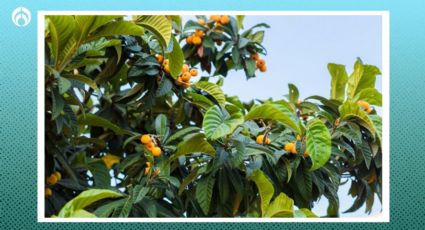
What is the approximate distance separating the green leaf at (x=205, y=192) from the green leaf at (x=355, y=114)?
0.41 metres

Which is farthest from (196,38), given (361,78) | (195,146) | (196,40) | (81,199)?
(81,199)

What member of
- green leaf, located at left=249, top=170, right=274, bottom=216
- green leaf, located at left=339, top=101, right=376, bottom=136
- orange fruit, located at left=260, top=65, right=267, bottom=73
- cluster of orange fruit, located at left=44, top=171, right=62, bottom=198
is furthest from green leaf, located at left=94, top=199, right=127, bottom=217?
orange fruit, located at left=260, top=65, right=267, bottom=73

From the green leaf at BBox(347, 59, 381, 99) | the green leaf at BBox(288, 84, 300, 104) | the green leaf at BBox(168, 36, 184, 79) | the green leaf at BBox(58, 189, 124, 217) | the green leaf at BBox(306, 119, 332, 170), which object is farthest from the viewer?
the green leaf at BBox(288, 84, 300, 104)

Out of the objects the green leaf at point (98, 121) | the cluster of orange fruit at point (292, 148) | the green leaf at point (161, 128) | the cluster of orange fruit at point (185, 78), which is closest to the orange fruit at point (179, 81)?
the cluster of orange fruit at point (185, 78)

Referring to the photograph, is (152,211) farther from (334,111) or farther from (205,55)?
(205,55)

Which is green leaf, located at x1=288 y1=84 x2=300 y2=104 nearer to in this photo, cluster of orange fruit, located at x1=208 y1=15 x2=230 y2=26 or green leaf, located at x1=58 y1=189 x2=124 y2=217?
cluster of orange fruit, located at x1=208 y1=15 x2=230 y2=26

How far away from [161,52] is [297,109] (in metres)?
0.52

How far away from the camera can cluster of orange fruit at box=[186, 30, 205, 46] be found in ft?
9.02

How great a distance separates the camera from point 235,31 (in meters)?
2.79

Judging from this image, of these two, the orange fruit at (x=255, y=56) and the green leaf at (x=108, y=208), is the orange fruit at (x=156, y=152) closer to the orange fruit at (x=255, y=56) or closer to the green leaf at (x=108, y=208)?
the green leaf at (x=108, y=208)

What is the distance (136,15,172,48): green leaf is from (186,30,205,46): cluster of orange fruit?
64 cm

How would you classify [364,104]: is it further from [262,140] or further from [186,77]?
[186,77]

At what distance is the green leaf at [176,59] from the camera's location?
7.07 feet

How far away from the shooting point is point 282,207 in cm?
203
